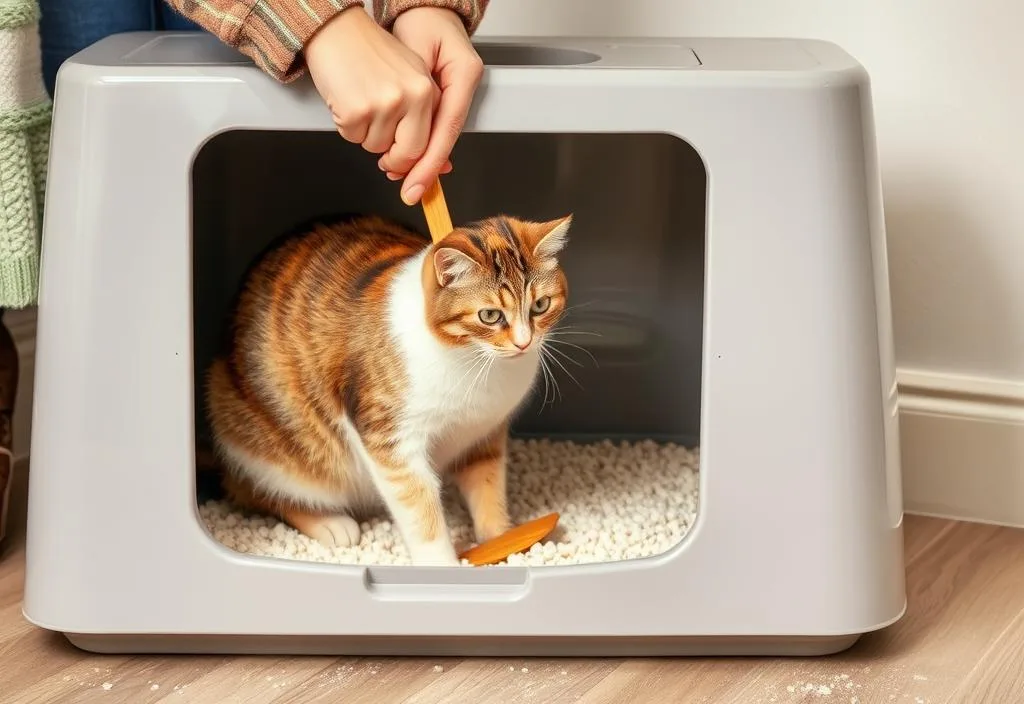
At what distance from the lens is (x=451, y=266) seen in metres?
0.94

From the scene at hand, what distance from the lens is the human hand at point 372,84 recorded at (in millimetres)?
869

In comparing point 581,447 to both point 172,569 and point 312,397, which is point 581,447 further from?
point 172,569

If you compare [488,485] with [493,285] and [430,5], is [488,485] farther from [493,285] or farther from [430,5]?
[430,5]

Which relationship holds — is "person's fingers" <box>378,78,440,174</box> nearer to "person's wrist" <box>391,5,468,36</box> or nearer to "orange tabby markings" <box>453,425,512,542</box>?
"person's wrist" <box>391,5,468,36</box>

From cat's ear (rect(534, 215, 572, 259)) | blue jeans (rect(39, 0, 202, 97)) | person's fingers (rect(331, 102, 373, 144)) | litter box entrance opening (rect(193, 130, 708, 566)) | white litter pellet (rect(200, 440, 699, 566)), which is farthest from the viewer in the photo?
litter box entrance opening (rect(193, 130, 708, 566))

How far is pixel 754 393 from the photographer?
933 mm

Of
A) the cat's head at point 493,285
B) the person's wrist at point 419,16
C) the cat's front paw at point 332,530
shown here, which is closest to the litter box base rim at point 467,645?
the cat's front paw at point 332,530

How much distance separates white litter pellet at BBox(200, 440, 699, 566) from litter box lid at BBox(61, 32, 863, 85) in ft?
1.36

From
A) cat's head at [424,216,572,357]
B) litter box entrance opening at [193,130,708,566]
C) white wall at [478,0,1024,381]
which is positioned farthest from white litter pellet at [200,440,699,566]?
white wall at [478,0,1024,381]

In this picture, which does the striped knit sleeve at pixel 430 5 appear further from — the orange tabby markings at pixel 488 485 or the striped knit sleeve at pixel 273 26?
the orange tabby markings at pixel 488 485

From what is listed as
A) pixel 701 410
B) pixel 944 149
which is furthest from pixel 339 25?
pixel 944 149

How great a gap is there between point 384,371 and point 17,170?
0.37 metres

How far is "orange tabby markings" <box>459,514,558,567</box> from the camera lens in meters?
1.06

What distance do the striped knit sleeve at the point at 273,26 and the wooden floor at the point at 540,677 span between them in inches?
18.6
